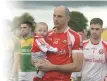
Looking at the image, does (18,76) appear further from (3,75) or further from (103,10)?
(3,75)

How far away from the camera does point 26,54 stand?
7.72 meters

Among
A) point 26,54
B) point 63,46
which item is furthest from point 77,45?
point 26,54

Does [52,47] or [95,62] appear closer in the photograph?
[52,47]

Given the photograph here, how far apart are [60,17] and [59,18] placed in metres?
0.03

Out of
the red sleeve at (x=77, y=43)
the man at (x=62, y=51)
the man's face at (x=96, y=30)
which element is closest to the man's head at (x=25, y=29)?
the man's face at (x=96, y=30)

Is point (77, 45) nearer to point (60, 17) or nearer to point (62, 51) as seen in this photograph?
point (62, 51)

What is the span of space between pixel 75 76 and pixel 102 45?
1219 millimetres

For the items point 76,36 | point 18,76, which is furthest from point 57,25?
point 18,76

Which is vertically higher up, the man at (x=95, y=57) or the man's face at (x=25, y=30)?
the man's face at (x=25, y=30)

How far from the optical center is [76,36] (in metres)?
4.55

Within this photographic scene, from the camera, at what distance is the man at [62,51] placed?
445 centimetres

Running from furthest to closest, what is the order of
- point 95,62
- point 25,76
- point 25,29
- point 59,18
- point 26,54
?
point 25,29 → point 25,76 → point 26,54 → point 95,62 → point 59,18

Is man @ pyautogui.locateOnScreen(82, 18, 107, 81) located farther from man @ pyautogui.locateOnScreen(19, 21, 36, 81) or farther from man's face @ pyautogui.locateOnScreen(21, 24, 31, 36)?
man's face @ pyautogui.locateOnScreen(21, 24, 31, 36)

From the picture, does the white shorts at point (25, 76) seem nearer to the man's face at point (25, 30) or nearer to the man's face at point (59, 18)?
the man's face at point (25, 30)
